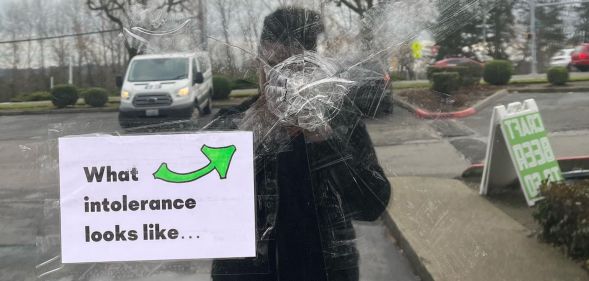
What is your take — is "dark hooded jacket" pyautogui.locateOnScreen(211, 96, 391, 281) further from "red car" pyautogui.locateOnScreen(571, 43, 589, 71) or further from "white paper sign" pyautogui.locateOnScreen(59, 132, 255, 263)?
"red car" pyautogui.locateOnScreen(571, 43, 589, 71)

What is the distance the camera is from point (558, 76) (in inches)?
73.6

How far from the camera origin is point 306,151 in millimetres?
1502

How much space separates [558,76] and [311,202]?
95cm

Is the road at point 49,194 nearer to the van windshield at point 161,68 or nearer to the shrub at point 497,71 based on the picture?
the van windshield at point 161,68

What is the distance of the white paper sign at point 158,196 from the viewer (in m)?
1.41

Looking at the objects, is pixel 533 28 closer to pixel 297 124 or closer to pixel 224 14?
pixel 297 124

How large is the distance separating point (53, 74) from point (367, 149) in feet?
→ 2.83

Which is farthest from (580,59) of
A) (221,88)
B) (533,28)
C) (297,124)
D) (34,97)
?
(34,97)

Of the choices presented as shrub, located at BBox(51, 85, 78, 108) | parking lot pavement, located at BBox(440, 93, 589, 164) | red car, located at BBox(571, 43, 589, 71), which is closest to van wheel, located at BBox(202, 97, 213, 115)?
shrub, located at BBox(51, 85, 78, 108)

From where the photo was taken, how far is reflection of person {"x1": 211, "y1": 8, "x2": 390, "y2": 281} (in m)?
1.48

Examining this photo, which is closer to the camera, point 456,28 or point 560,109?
point 456,28

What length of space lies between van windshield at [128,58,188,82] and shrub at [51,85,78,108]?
18 centimetres

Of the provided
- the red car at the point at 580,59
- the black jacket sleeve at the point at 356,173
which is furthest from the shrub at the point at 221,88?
the red car at the point at 580,59

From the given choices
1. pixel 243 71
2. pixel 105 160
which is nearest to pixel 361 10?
pixel 243 71
